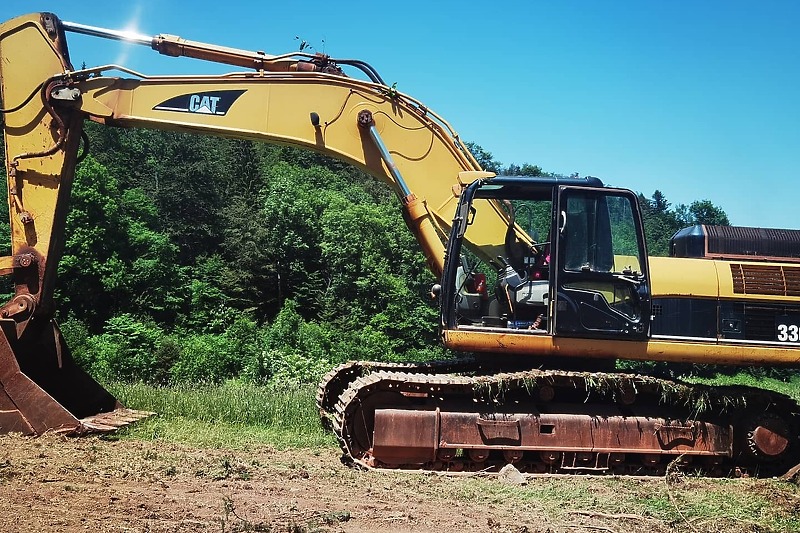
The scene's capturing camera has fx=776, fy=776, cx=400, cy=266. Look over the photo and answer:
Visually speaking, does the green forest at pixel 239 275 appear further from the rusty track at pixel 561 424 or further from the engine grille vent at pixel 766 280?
the engine grille vent at pixel 766 280

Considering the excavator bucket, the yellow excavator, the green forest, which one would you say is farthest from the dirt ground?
the green forest

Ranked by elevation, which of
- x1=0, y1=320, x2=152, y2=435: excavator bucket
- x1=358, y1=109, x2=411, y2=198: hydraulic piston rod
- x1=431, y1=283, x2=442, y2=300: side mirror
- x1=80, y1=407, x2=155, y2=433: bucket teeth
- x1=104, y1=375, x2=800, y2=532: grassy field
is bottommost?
x1=104, y1=375, x2=800, y2=532: grassy field

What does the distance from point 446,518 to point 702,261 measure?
14.3 ft

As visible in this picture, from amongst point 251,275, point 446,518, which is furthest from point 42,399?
point 251,275

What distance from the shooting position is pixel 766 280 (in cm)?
841

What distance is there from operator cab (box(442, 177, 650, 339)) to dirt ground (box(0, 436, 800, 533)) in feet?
5.82

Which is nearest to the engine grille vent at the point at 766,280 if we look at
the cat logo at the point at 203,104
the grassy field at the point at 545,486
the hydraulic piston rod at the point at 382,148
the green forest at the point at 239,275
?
the grassy field at the point at 545,486

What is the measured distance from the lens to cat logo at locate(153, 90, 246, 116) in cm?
877

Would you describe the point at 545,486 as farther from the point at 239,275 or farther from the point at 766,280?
the point at 239,275

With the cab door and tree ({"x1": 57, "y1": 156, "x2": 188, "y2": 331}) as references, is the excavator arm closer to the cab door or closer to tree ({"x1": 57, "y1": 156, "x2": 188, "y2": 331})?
the cab door

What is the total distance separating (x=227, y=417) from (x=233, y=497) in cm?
407

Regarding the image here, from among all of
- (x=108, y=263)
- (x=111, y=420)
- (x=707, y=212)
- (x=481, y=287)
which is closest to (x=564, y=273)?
(x=481, y=287)

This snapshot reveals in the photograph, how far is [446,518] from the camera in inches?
237

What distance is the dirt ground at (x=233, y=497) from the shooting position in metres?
5.53
